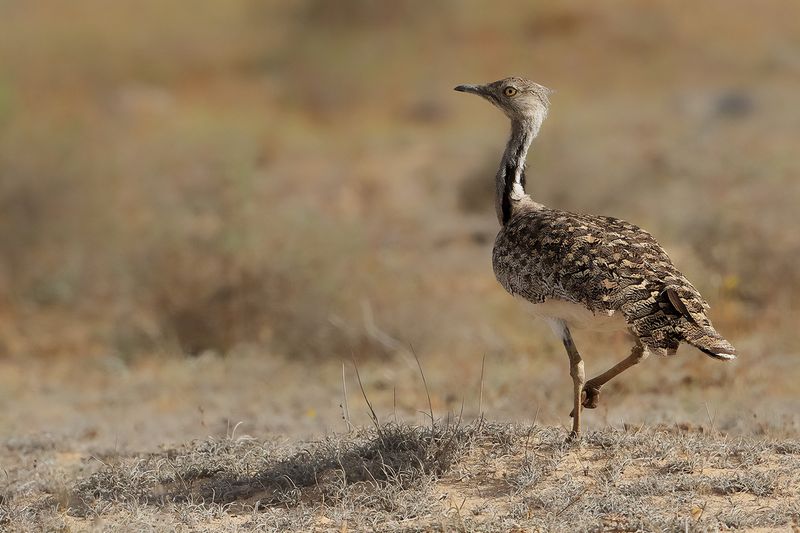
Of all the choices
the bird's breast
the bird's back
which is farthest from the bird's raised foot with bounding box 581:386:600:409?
the bird's back

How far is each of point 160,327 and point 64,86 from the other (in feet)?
58.8

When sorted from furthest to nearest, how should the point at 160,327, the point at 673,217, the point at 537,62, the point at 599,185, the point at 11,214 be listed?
the point at 537,62, the point at 599,185, the point at 11,214, the point at 673,217, the point at 160,327

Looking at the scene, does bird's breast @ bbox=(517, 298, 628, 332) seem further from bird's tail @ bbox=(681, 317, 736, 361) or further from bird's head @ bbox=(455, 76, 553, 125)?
bird's head @ bbox=(455, 76, 553, 125)

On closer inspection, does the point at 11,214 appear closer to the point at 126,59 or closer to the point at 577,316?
the point at 577,316

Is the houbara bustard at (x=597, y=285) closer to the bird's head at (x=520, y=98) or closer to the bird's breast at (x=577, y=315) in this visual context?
the bird's breast at (x=577, y=315)

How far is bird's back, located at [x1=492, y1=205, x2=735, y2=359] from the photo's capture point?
14.0ft

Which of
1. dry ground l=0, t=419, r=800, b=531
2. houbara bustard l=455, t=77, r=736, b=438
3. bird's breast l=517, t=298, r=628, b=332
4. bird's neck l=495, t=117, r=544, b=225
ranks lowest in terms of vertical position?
dry ground l=0, t=419, r=800, b=531

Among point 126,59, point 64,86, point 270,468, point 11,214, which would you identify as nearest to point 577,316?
point 270,468

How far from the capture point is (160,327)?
32.8ft

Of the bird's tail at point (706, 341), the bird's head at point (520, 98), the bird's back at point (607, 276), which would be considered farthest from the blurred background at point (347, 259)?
the bird's head at point (520, 98)

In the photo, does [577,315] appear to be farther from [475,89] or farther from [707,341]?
[475,89]

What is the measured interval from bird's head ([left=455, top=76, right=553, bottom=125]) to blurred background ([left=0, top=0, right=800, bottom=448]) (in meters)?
1.77

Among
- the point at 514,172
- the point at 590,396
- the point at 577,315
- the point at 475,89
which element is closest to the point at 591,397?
the point at 590,396

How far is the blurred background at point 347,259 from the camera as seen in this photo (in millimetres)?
7723
